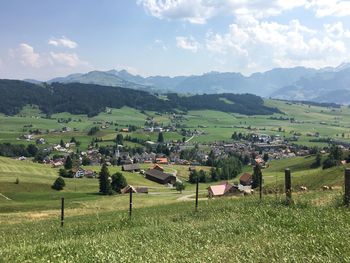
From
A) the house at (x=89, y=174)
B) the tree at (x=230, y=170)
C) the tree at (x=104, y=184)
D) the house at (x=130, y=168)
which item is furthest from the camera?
the house at (x=130, y=168)

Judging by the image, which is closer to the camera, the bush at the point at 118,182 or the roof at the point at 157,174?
the bush at the point at 118,182

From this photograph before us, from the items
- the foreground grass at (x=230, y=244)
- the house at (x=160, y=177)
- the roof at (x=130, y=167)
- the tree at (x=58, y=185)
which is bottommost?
the house at (x=160, y=177)

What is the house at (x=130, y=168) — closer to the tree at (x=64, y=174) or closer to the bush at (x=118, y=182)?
the tree at (x=64, y=174)

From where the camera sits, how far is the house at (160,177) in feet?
552

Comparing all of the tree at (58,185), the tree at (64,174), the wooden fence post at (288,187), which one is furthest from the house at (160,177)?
the wooden fence post at (288,187)

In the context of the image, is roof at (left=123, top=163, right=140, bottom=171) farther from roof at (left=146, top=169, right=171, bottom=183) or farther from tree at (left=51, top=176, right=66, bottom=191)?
tree at (left=51, top=176, right=66, bottom=191)

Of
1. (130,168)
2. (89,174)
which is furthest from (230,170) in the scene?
(89,174)

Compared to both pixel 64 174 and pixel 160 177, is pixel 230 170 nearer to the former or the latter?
pixel 160 177

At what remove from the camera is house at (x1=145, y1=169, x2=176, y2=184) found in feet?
A: 552

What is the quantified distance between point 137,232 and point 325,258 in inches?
315

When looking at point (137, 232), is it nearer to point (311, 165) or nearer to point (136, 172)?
point (311, 165)

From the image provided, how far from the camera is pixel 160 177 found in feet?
561

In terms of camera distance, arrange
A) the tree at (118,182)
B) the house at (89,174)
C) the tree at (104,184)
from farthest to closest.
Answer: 1. the house at (89,174)
2. the tree at (118,182)
3. the tree at (104,184)

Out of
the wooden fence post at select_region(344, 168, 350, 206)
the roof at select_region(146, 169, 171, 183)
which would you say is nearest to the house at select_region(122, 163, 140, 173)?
the roof at select_region(146, 169, 171, 183)
